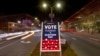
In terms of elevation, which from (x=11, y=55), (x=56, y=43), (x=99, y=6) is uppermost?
(x=99, y=6)

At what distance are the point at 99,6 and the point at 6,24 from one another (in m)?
44.9

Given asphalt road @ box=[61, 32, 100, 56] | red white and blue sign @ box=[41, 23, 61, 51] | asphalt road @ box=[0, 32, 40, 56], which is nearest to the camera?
red white and blue sign @ box=[41, 23, 61, 51]

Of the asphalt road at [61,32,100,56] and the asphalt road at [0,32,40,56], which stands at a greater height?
the asphalt road at [61,32,100,56]

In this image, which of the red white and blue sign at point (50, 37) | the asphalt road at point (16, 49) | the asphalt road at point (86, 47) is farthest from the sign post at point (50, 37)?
the asphalt road at point (16, 49)

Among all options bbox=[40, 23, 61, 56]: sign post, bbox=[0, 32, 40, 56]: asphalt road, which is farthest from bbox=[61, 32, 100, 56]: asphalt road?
bbox=[0, 32, 40, 56]: asphalt road

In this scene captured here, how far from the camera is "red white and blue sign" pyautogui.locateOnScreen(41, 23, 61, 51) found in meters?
14.2

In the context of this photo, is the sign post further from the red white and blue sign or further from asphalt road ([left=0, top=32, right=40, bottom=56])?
asphalt road ([left=0, top=32, right=40, bottom=56])

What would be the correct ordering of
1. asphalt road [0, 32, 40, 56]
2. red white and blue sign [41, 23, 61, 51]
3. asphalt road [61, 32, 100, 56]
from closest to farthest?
red white and blue sign [41, 23, 61, 51]
asphalt road [61, 32, 100, 56]
asphalt road [0, 32, 40, 56]

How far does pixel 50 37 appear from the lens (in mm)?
A: 14266

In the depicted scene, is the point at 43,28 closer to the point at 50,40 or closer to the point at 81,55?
the point at 50,40

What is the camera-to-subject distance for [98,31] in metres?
64.8

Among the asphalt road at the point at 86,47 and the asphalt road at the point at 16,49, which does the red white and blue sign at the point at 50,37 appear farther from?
the asphalt road at the point at 16,49

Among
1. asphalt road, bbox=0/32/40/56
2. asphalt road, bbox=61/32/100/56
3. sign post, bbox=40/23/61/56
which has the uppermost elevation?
sign post, bbox=40/23/61/56

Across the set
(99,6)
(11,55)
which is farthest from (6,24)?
(11,55)
